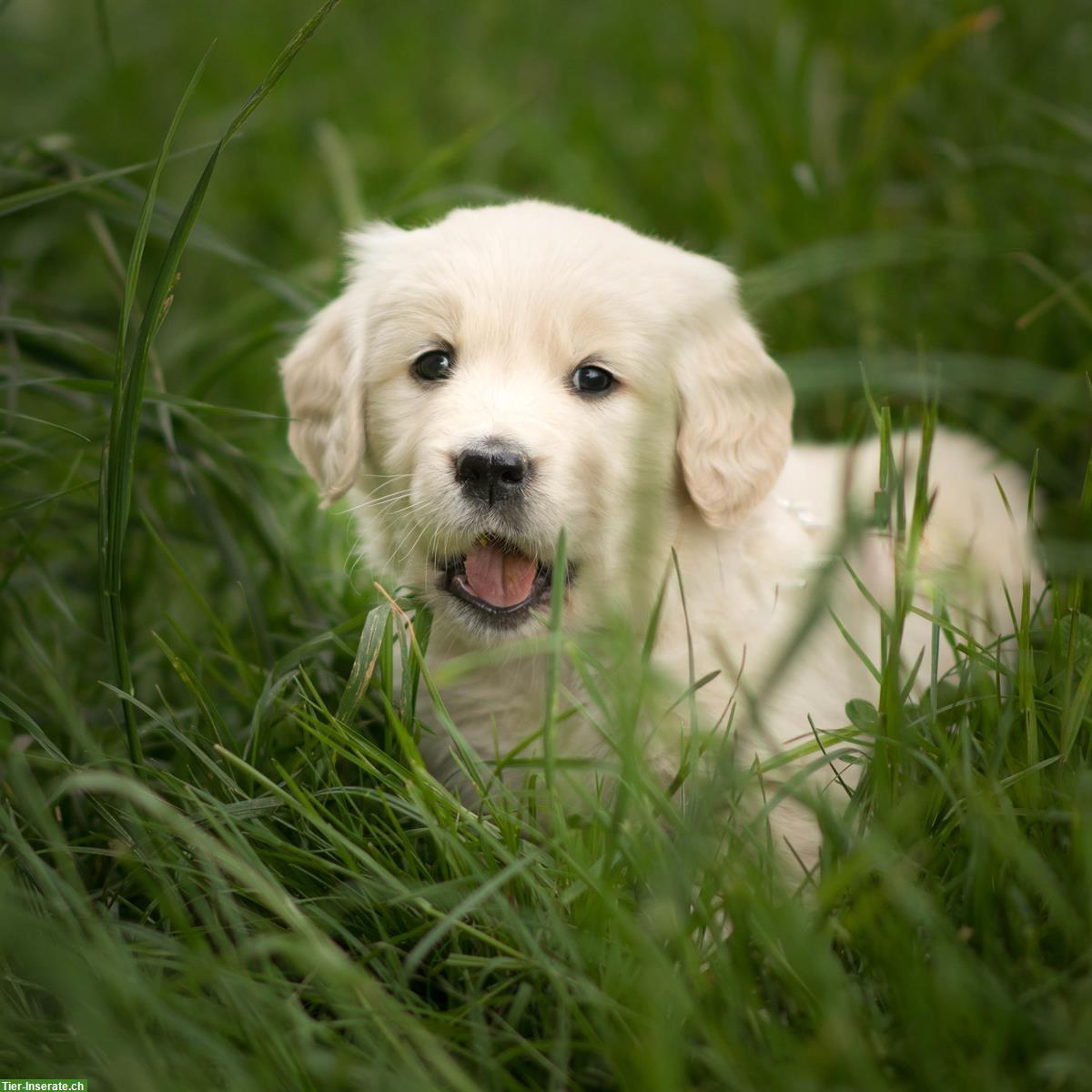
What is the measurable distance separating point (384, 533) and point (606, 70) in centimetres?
426

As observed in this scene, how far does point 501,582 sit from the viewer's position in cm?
235

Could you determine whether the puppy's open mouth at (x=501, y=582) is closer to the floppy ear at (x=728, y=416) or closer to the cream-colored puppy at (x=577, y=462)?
the cream-colored puppy at (x=577, y=462)

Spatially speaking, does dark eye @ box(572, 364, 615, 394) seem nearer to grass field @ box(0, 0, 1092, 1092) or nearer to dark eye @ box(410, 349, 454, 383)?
dark eye @ box(410, 349, 454, 383)

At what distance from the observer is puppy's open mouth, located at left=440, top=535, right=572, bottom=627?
2.33m

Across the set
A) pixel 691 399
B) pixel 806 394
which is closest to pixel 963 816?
pixel 691 399

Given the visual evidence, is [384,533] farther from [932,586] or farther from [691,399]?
[932,586]

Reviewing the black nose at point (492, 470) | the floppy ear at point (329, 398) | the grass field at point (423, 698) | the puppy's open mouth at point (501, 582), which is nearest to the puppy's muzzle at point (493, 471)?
the black nose at point (492, 470)

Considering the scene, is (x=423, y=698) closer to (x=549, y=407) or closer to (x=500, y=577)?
(x=500, y=577)

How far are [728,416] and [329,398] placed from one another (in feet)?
3.10

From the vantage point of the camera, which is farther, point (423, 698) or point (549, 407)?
point (423, 698)

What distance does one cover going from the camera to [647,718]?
88.7 inches

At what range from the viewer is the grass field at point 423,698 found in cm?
146

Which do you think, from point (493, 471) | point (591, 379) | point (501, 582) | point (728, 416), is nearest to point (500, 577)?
point (501, 582)

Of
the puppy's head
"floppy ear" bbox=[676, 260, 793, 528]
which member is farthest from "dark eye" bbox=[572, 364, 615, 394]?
"floppy ear" bbox=[676, 260, 793, 528]
